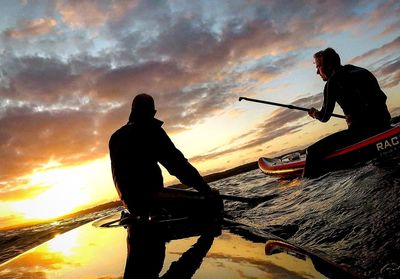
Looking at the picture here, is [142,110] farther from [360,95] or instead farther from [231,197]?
[360,95]

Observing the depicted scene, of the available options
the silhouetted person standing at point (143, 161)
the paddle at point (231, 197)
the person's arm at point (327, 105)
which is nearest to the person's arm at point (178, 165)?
the silhouetted person standing at point (143, 161)

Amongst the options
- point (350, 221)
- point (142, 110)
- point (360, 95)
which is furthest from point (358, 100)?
point (142, 110)

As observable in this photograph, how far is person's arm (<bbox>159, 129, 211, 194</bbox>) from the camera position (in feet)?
14.7

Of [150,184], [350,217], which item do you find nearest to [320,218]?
[350,217]

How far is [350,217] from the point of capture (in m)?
3.82

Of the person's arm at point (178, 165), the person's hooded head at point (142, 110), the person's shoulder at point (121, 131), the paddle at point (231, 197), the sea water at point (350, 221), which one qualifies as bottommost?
the sea water at point (350, 221)

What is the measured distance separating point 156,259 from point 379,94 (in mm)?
5480

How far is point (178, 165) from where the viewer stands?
453 centimetres

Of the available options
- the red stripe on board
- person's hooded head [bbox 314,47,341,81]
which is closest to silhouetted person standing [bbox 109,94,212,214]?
person's hooded head [bbox 314,47,341,81]

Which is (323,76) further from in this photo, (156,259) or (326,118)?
(156,259)

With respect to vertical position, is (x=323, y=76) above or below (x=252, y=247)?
above

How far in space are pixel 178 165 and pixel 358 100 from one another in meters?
3.85

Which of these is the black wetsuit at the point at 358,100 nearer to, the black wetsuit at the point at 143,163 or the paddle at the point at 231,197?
the paddle at the point at 231,197

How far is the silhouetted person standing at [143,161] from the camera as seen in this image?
4316 mm
